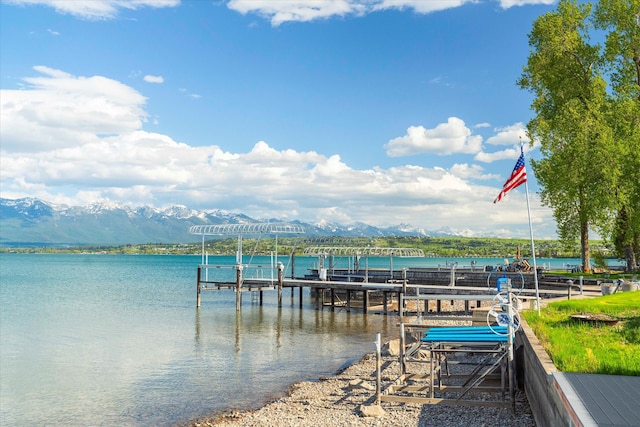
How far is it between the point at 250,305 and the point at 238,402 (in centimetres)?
2777

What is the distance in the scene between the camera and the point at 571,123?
114 ft

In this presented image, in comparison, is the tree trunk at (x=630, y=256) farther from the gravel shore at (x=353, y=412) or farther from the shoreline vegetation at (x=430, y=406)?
the gravel shore at (x=353, y=412)

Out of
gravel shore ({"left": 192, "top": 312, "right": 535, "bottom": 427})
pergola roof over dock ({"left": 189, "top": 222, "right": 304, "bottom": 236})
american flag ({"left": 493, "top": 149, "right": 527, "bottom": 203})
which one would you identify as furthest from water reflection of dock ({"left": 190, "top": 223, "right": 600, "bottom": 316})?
gravel shore ({"left": 192, "top": 312, "right": 535, "bottom": 427})

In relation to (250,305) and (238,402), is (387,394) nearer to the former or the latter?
(238,402)

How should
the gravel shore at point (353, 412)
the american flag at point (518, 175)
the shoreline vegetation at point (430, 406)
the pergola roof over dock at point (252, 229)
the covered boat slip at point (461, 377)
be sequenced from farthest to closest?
the pergola roof over dock at point (252, 229)
the american flag at point (518, 175)
the covered boat slip at point (461, 377)
the gravel shore at point (353, 412)
the shoreline vegetation at point (430, 406)

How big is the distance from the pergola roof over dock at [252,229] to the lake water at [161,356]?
18.5 ft

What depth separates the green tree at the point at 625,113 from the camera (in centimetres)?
3294

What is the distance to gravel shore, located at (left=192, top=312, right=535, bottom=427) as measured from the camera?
1227cm

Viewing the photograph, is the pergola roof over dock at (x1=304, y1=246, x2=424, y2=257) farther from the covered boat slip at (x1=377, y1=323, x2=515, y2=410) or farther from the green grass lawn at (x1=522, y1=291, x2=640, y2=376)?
the covered boat slip at (x1=377, y1=323, x2=515, y2=410)

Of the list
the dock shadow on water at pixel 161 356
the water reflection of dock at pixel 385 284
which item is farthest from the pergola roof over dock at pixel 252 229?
the dock shadow on water at pixel 161 356

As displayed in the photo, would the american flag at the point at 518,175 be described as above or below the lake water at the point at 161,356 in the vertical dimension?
above

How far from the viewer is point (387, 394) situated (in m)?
14.4

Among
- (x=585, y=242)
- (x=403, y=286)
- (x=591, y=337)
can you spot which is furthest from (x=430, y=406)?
(x=585, y=242)

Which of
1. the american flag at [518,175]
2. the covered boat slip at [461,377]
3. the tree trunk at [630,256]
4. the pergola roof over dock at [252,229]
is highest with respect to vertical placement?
the american flag at [518,175]
